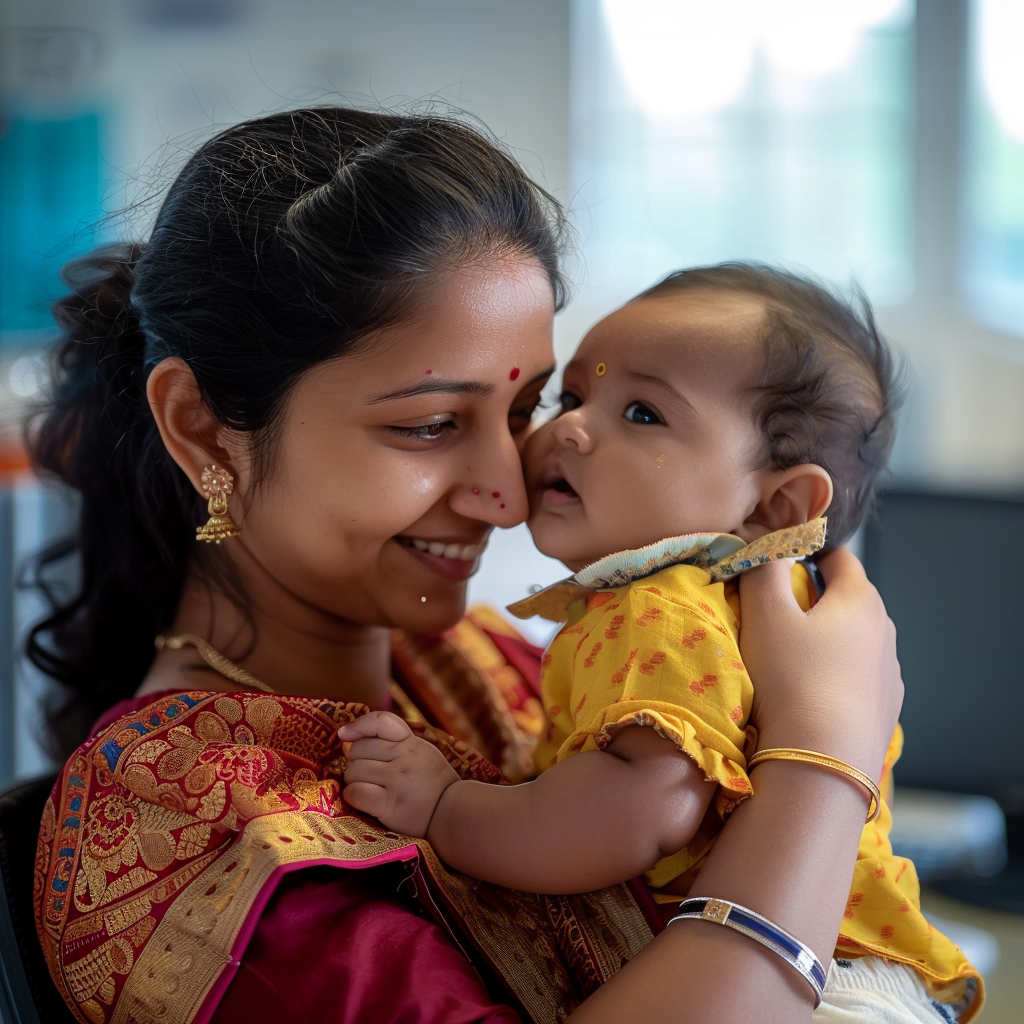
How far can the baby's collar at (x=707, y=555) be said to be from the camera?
98cm

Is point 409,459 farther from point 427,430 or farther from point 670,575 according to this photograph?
point 670,575

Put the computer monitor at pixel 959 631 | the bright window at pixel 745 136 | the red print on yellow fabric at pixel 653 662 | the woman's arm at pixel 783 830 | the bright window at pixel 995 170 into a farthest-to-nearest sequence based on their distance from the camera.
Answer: the bright window at pixel 745 136 → the bright window at pixel 995 170 → the computer monitor at pixel 959 631 → the red print on yellow fabric at pixel 653 662 → the woman's arm at pixel 783 830

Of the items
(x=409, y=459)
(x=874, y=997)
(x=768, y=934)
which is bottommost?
(x=874, y=997)

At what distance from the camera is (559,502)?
3.60ft

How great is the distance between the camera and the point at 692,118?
3.72 m

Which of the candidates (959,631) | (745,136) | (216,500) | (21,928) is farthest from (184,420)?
(745,136)

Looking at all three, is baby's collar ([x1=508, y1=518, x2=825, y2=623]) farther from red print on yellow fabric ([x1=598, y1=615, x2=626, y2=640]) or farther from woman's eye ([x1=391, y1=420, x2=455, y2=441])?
woman's eye ([x1=391, y1=420, x2=455, y2=441])

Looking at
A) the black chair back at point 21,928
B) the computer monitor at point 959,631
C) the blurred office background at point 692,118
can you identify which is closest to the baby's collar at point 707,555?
the black chair back at point 21,928

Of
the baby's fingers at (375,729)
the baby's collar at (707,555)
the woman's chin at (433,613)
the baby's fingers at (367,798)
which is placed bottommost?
the baby's fingers at (367,798)

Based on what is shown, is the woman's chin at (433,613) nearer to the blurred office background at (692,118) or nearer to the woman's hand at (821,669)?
the woman's hand at (821,669)

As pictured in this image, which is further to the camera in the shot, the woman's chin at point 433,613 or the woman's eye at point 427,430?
the woman's chin at point 433,613

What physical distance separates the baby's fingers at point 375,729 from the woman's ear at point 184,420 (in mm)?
296

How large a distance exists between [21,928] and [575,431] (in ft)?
2.08

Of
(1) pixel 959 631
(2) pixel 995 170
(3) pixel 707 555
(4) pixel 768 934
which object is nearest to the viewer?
(4) pixel 768 934
